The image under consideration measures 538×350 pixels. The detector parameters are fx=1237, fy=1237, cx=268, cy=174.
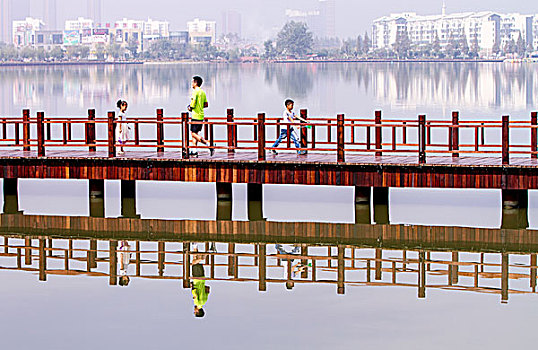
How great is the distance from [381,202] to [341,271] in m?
5.88

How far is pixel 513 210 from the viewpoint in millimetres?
27344

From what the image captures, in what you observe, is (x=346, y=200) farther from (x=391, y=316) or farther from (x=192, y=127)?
(x=391, y=316)

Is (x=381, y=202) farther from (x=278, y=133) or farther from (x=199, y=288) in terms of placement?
(x=199, y=288)

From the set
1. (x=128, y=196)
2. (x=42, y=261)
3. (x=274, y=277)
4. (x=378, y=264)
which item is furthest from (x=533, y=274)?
(x=128, y=196)

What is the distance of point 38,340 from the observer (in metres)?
18.5

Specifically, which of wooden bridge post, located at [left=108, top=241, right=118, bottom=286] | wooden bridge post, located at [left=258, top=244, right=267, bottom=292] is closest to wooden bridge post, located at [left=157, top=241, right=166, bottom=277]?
wooden bridge post, located at [left=108, top=241, right=118, bottom=286]

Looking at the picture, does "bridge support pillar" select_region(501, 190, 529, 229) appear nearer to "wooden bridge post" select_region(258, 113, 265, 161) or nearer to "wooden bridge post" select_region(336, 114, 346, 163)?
"wooden bridge post" select_region(336, 114, 346, 163)

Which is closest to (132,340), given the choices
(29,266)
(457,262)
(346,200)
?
(29,266)

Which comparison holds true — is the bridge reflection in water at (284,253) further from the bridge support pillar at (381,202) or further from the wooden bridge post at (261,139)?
the wooden bridge post at (261,139)

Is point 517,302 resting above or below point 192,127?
below

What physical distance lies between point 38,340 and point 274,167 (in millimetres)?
9893

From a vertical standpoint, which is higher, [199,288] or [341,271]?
[341,271]

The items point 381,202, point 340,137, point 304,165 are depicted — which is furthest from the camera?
point 381,202

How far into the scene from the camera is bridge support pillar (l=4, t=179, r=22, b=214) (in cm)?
3041
